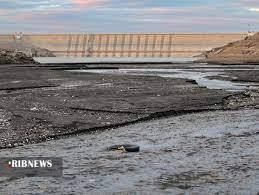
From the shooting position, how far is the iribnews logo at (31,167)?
814 centimetres

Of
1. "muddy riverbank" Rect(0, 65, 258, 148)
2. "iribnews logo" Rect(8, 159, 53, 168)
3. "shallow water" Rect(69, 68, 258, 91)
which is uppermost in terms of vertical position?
"iribnews logo" Rect(8, 159, 53, 168)

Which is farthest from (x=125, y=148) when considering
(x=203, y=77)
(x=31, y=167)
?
(x=203, y=77)

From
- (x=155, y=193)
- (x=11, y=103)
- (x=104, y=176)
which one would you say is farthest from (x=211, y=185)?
(x=11, y=103)

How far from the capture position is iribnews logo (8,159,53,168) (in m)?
8.70

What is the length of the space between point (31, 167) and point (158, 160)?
7.93ft

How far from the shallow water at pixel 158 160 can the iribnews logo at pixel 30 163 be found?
0.38 metres

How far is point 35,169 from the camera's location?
27.8 ft

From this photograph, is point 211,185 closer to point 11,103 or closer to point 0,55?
point 11,103

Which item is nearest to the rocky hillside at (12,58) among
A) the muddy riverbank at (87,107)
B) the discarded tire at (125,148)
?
the muddy riverbank at (87,107)

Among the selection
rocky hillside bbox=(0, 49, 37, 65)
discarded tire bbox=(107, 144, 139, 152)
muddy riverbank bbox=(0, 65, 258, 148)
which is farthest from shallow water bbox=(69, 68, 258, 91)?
rocky hillside bbox=(0, 49, 37, 65)

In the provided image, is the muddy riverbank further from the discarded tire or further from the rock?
the discarded tire

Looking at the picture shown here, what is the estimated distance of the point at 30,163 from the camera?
29.2ft

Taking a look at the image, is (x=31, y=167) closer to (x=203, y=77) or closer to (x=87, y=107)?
(x=87, y=107)

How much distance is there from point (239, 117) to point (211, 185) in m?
8.39
